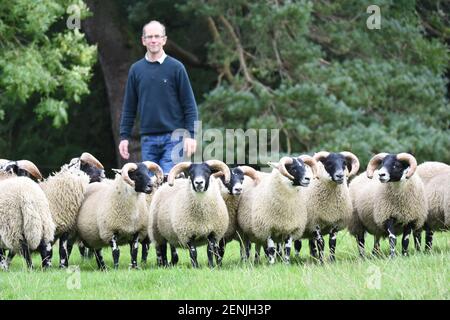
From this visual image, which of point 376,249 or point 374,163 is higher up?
point 374,163

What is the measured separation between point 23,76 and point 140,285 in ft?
30.9

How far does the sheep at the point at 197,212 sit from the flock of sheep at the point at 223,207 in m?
0.01

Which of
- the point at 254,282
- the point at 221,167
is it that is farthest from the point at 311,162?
the point at 254,282

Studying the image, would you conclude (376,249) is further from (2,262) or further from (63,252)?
(2,262)

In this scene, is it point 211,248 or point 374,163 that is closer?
point 211,248

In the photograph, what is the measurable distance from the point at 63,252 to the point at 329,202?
12.1 ft

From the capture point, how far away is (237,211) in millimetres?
12250

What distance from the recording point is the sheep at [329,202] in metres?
11.7

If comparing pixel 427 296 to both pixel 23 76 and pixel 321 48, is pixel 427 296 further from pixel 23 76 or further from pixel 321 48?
pixel 321 48

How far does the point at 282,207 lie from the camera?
37.4ft

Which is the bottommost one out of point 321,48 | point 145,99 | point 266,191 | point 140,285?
point 140,285

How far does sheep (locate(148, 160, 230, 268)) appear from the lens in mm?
11289

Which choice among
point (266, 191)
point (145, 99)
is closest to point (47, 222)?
point (145, 99)

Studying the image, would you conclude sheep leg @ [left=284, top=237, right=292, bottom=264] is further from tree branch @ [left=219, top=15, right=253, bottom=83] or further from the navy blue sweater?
tree branch @ [left=219, top=15, right=253, bottom=83]
